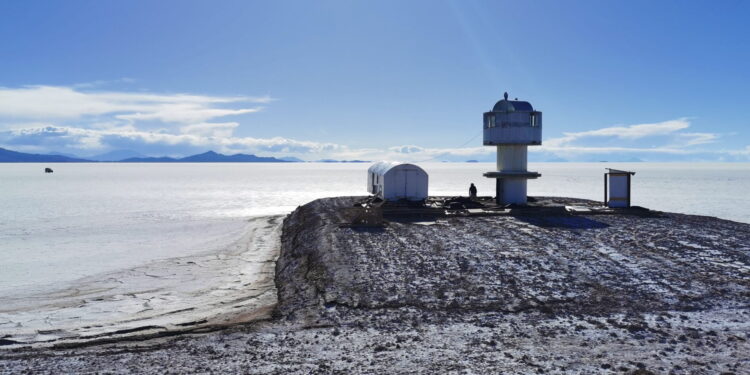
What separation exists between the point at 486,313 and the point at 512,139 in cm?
1948

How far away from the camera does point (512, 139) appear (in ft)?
104

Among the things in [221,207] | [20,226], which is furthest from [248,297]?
[221,207]

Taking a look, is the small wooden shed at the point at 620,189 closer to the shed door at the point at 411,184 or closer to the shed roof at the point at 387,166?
the shed roof at the point at 387,166

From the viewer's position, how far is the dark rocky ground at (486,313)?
10.8 m

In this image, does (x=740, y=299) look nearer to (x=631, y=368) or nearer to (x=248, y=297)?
(x=631, y=368)

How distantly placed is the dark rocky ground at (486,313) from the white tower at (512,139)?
973 centimetres

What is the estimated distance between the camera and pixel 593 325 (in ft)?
42.0

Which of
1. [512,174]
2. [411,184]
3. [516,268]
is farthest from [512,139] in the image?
[516,268]

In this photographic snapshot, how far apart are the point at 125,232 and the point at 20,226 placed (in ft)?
30.7

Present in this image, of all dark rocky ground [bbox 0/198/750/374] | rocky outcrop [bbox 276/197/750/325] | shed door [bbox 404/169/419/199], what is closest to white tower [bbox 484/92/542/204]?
shed door [bbox 404/169/419/199]

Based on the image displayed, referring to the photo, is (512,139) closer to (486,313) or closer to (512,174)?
(512,174)

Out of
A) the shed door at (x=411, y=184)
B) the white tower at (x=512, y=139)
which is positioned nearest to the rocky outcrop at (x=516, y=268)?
the white tower at (x=512, y=139)

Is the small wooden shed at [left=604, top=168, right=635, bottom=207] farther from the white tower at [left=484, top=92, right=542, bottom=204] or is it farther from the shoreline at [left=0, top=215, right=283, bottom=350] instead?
the shoreline at [left=0, top=215, right=283, bottom=350]

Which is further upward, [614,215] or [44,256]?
[614,215]
